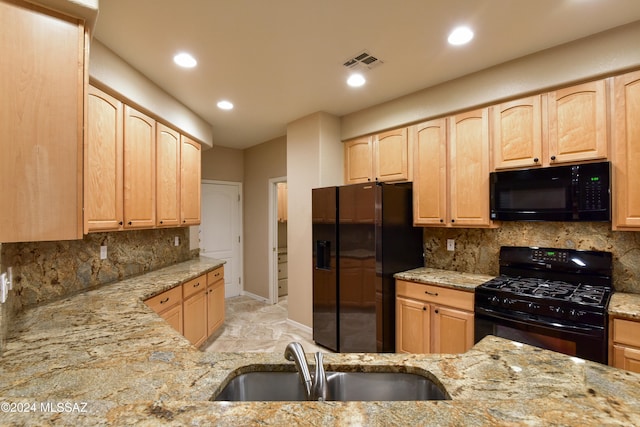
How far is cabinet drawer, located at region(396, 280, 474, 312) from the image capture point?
8.03 ft

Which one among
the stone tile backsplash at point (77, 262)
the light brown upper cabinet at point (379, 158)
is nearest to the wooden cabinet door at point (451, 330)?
the light brown upper cabinet at point (379, 158)

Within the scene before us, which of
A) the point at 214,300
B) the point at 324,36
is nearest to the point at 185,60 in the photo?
the point at 324,36

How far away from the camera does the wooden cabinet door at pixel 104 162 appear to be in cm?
209

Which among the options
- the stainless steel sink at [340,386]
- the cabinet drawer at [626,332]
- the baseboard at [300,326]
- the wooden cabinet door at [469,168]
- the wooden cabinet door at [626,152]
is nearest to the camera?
the stainless steel sink at [340,386]

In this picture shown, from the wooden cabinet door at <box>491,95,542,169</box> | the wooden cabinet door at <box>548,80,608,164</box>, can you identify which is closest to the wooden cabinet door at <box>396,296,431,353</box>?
the wooden cabinet door at <box>491,95,542,169</box>

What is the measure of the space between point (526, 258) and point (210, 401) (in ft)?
9.08

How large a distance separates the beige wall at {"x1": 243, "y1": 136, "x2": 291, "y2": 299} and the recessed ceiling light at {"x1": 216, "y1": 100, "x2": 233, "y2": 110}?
1.36 meters

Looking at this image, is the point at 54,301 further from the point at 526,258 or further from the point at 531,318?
the point at 526,258

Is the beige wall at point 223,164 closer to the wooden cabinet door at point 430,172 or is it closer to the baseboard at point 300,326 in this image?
the baseboard at point 300,326

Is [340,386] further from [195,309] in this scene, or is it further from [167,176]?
[167,176]

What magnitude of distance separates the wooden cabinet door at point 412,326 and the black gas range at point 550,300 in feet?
1.49

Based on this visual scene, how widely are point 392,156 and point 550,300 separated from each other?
1.92 m

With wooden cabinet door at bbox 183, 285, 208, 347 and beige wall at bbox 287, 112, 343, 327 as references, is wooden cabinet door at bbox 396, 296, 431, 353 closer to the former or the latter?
beige wall at bbox 287, 112, 343, 327

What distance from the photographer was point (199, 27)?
1.99 meters
